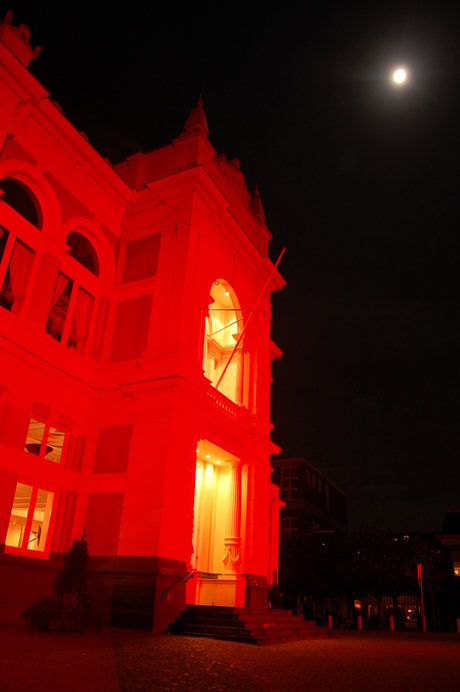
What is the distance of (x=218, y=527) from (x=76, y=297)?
A: 378 inches

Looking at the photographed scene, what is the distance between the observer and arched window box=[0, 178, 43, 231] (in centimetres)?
1722

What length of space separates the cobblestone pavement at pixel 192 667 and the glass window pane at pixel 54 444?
18.9ft

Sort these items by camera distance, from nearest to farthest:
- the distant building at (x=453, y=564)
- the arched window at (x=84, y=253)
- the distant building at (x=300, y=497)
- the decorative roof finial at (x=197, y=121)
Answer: the arched window at (x=84, y=253) → the decorative roof finial at (x=197, y=121) → the distant building at (x=453, y=564) → the distant building at (x=300, y=497)

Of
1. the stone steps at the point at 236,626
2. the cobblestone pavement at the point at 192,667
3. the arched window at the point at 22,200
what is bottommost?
the cobblestone pavement at the point at 192,667

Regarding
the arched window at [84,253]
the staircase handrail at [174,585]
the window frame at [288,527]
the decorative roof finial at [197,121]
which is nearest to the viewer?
the staircase handrail at [174,585]

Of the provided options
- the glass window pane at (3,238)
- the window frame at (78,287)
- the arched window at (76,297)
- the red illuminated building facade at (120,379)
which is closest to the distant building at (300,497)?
the red illuminated building facade at (120,379)

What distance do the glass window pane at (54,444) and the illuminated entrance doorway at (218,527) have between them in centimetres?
449

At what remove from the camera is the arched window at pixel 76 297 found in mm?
17938

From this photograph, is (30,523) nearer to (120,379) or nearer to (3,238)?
(120,379)

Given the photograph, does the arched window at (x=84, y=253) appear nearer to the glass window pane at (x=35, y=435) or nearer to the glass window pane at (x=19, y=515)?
the glass window pane at (x=35, y=435)

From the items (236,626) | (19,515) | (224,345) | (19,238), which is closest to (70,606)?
(19,515)

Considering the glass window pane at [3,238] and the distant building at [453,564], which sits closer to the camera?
the glass window pane at [3,238]

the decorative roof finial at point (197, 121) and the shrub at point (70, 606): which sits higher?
the decorative roof finial at point (197, 121)

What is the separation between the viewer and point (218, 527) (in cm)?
2027
